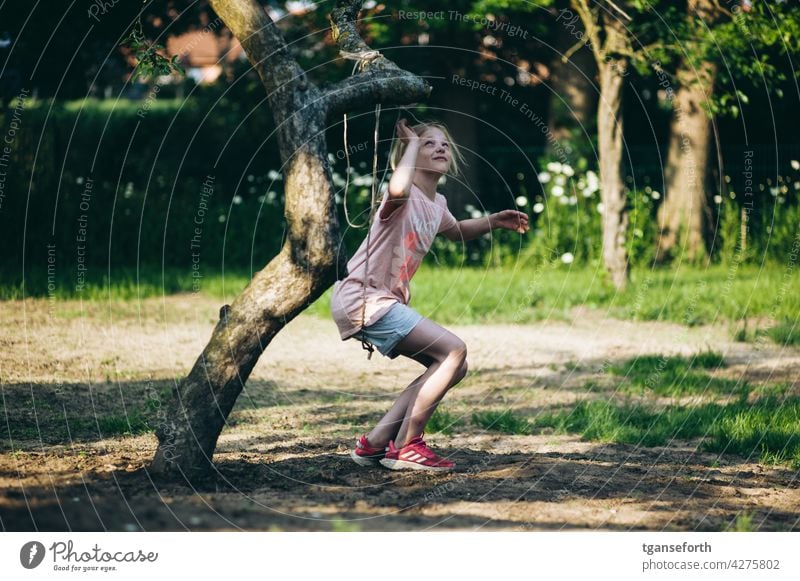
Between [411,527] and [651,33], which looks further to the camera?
[651,33]

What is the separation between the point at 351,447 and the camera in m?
6.38

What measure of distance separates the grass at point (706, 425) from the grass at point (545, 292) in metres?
3.13

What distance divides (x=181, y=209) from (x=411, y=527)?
12.1m

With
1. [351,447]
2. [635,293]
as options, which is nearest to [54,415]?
[351,447]

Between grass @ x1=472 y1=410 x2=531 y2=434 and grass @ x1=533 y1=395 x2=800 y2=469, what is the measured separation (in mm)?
152

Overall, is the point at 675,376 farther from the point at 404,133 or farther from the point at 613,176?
the point at 613,176

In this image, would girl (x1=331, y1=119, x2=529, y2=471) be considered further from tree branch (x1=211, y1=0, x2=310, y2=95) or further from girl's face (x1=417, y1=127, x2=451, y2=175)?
tree branch (x1=211, y1=0, x2=310, y2=95)

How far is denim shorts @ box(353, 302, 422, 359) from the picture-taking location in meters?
5.23

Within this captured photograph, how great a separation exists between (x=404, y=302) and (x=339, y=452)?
1276 mm

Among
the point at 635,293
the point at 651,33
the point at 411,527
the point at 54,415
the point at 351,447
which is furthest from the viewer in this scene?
the point at 651,33

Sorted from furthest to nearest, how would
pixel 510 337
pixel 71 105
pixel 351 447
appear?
pixel 71 105 → pixel 510 337 → pixel 351 447

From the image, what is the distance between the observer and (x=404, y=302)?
5441mm

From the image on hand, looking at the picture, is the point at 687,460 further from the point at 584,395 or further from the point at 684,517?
the point at 584,395

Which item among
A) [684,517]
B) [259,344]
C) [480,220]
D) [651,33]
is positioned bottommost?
[684,517]
